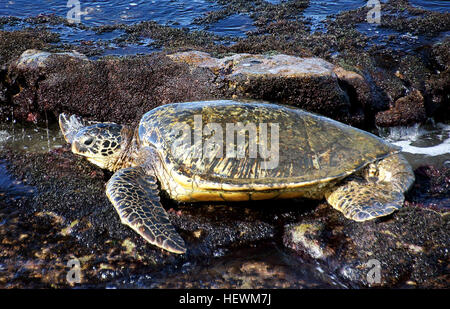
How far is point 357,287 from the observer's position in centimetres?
323

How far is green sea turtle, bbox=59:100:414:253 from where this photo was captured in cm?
395

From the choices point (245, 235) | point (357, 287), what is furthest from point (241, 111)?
point (357, 287)

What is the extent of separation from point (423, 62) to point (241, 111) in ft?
18.4

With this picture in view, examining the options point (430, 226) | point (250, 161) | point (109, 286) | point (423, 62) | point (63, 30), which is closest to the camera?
point (109, 286)

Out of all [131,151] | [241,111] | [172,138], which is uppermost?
[241,111]

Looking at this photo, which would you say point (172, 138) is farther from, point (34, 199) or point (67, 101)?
point (67, 101)

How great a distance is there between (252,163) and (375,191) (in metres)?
1.51

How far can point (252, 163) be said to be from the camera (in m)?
4.09

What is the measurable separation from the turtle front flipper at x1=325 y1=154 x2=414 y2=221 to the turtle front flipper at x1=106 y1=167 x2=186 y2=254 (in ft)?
6.36
